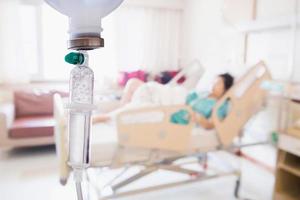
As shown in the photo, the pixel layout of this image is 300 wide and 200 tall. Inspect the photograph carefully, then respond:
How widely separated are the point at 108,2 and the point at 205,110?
5.46ft

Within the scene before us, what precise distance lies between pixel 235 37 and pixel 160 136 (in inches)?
69.3

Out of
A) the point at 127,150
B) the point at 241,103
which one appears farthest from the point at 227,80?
the point at 127,150

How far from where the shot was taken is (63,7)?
570 mm

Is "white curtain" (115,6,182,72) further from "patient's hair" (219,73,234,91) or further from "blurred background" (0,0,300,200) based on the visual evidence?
"patient's hair" (219,73,234,91)

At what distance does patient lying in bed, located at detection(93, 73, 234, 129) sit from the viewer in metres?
2.07

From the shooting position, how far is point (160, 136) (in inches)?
71.2

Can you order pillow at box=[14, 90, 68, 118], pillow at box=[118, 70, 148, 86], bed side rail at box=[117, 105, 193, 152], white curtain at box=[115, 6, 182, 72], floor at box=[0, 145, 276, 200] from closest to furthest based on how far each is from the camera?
1. bed side rail at box=[117, 105, 193, 152]
2. floor at box=[0, 145, 276, 200]
3. pillow at box=[14, 90, 68, 118]
4. pillow at box=[118, 70, 148, 86]
5. white curtain at box=[115, 6, 182, 72]

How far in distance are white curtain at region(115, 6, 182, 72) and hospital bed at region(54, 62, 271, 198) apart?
1.94m

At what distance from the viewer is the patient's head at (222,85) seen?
2273 millimetres

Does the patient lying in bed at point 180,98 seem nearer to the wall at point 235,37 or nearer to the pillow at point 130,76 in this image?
the wall at point 235,37

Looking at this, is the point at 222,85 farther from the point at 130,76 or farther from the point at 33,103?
the point at 33,103

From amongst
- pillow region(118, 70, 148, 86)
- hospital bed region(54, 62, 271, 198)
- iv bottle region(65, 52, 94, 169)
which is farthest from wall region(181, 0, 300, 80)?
iv bottle region(65, 52, 94, 169)

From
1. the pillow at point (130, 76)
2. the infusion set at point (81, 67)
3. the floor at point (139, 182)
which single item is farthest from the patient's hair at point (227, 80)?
the infusion set at point (81, 67)

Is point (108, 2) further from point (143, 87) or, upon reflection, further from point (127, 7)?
point (127, 7)
